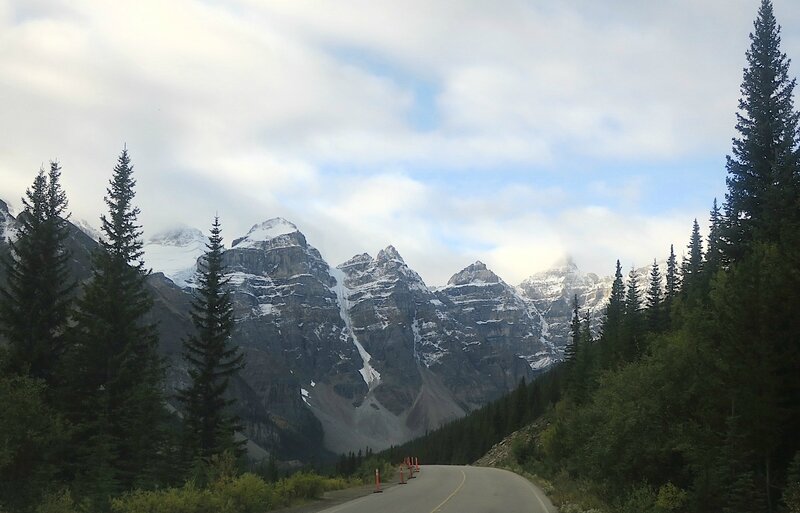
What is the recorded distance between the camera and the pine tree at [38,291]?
3281 centimetres

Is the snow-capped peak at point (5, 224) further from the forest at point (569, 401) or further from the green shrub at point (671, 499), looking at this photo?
the green shrub at point (671, 499)

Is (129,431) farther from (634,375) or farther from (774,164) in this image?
(774,164)

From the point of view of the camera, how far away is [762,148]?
36844mm

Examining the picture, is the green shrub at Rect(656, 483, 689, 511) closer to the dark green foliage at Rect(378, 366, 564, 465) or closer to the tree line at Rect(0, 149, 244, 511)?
the tree line at Rect(0, 149, 244, 511)

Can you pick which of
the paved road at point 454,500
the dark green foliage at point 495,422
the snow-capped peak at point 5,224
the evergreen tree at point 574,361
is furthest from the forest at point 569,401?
the snow-capped peak at point 5,224

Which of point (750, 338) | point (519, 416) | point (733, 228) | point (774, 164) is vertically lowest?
point (519, 416)

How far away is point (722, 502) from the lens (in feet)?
52.4

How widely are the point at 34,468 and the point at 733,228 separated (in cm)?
3394

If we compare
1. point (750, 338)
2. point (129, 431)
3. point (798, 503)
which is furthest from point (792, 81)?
point (129, 431)

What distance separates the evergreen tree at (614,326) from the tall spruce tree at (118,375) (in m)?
28.1

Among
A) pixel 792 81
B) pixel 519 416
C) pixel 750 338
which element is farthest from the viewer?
pixel 519 416

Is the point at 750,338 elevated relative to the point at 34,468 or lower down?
elevated

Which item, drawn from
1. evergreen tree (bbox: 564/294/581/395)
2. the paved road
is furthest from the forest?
evergreen tree (bbox: 564/294/581/395)

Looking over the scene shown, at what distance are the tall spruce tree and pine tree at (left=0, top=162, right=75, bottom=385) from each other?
4.30 feet
